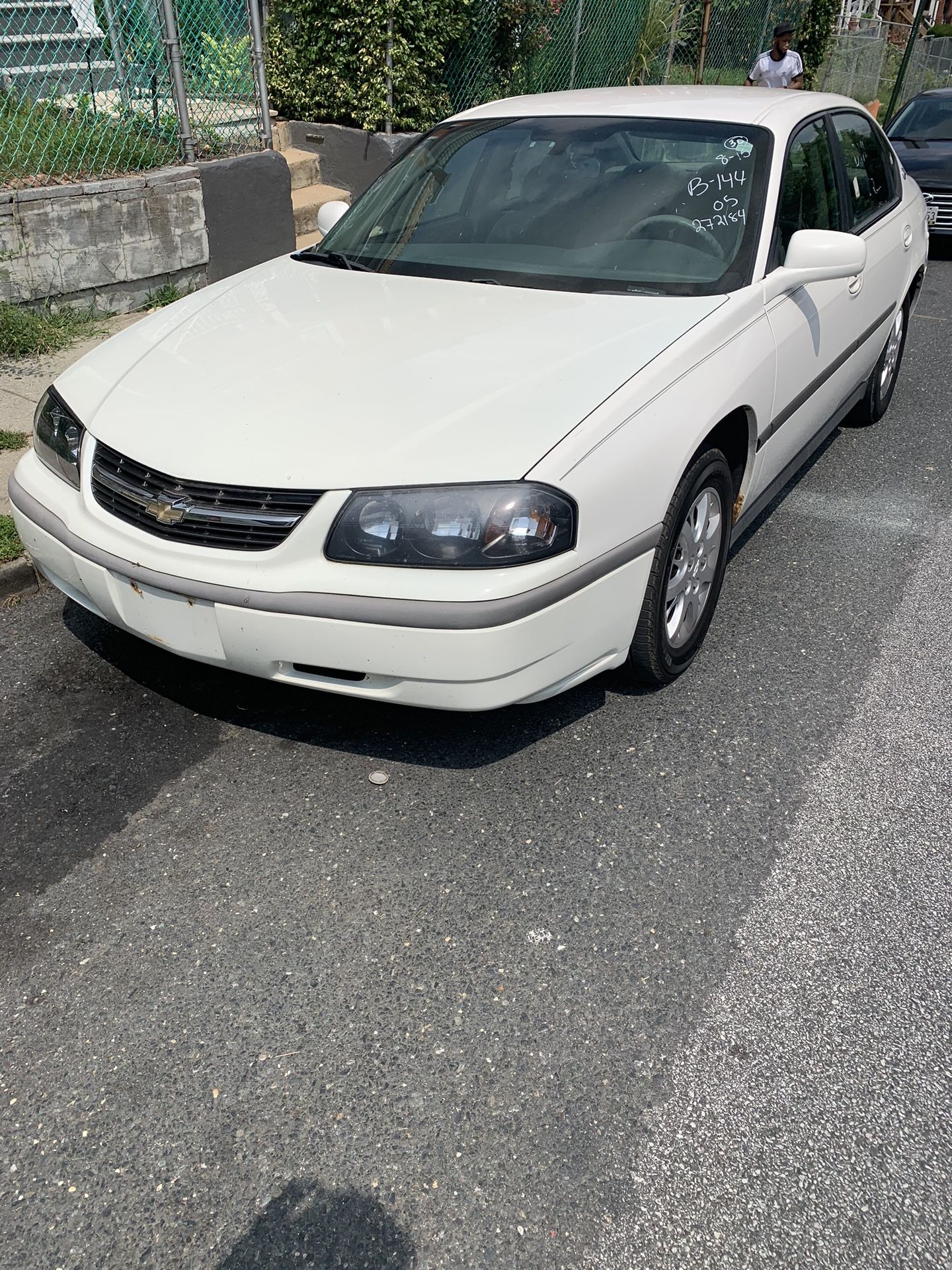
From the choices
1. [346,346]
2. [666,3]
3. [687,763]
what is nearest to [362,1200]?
[687,763]

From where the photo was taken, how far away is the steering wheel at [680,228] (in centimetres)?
343

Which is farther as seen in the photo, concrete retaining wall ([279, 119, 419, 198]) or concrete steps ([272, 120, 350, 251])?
concrete retaining wall ([279, 119, 419, 198])

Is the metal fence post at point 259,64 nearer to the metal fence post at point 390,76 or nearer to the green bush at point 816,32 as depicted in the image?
the metal fence post at point 390,76

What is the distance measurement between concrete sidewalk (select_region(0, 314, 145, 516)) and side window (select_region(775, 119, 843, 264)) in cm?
313

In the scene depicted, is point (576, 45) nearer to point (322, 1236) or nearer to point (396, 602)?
point (396, 602)

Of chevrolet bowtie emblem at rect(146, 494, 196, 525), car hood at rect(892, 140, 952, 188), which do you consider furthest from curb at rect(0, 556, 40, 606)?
car hood at rect(892, 140, 952, 188)

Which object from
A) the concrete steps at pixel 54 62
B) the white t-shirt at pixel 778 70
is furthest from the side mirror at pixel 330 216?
the white t-shirt at pixel 778 70

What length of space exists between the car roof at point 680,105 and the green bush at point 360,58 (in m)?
4.98

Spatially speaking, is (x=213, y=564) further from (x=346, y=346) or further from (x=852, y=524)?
(x=852, y=524)

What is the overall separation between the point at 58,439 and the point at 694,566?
192cm

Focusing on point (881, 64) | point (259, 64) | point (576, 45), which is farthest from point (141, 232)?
point (881, 64)

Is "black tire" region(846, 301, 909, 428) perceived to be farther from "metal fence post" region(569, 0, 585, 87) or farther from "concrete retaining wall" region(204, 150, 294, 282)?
"metal fence post" region(569, 0, 585, 87)

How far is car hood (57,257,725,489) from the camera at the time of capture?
2.53 m

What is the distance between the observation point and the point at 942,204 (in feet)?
33.4
